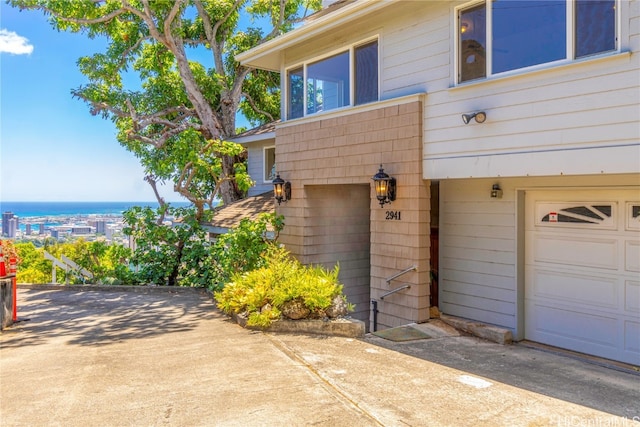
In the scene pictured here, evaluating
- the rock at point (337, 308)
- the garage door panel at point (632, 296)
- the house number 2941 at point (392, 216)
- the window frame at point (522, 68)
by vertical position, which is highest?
the window frame at point (522, 68)

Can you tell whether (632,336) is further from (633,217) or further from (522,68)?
(522,68)

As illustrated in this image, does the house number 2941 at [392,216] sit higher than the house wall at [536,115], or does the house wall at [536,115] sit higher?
the house wall at [536,115]

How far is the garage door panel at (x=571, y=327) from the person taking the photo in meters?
6.21

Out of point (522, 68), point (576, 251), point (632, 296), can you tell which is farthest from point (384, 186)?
point (632, 296)

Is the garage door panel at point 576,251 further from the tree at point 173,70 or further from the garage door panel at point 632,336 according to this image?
the tree at point 173,70

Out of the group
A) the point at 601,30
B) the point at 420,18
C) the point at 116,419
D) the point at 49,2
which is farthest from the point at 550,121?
the point at 49,2

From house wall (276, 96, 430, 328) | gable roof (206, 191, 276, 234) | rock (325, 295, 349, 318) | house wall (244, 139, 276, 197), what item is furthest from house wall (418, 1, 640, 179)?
house wall (244, 139, 276, 197)

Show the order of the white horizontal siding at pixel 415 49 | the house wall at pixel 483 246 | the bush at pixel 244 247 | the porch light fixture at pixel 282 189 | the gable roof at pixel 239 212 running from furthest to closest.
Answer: the gable roof at pixel 239 212 → the porch light fixture at pixel 282 189 → the bush at pixel 244 247 → the house wall at pixel 483 246 → the white horizontal siding at pixel 415 49

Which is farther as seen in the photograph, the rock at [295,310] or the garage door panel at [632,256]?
the rock at [295,310]

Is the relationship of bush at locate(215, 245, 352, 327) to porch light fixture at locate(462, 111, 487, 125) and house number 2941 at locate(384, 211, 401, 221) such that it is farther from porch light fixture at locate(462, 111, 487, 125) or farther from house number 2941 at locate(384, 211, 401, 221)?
porch light fixture at locate(462, 111, 487, 125)

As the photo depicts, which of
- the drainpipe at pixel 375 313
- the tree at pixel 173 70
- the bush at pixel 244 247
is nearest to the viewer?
the drainpipe at pixel 375 313

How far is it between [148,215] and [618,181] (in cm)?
1068

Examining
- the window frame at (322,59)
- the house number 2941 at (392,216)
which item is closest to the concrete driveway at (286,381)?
the house number 2941 at (392,216)

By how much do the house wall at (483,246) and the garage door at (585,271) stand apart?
0.21 metres
